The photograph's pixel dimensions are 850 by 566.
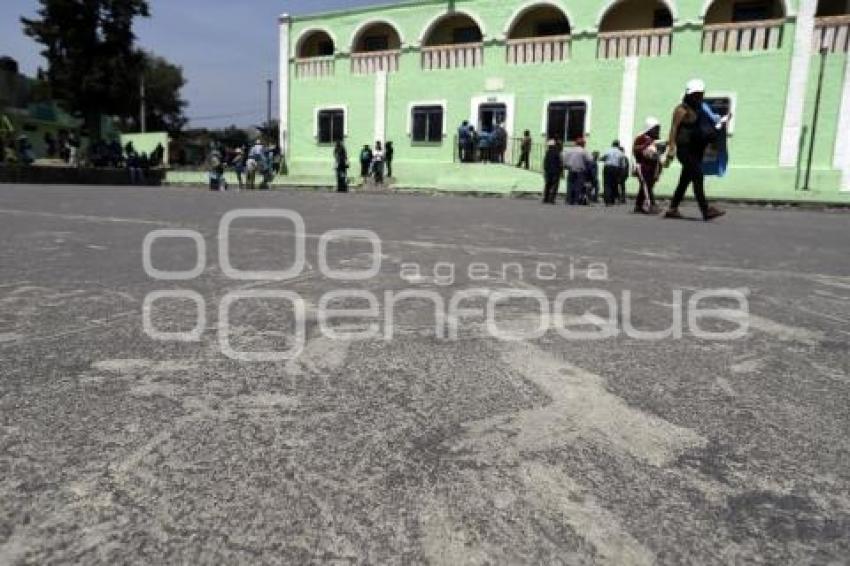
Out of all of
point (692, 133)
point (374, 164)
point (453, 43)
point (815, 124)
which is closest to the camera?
point (692, 133)

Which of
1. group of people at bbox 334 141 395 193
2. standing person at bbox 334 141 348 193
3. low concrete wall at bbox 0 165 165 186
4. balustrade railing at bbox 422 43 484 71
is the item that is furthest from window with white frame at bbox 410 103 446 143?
low concrete wall at bbox 0 165 165 186

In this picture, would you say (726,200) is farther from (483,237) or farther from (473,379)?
(473,379)

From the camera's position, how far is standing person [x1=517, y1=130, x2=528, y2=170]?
21.2m

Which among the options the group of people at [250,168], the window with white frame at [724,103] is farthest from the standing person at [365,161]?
the window with white frame at [724,103]

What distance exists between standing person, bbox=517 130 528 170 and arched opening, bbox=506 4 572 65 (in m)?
2.91

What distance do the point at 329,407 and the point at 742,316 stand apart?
7.29 feet

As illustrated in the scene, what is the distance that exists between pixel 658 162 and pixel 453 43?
15671mm

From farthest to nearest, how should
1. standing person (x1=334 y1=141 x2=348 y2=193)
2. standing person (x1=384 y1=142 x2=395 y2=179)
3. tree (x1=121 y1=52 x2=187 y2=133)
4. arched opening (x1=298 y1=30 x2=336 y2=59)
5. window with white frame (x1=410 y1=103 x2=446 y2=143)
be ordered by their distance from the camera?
1. tree (x1=121 y1=52 x2=187 y2=133)
2. arched opening (x1=298 y1=30 x2=336 y2=59)
3. window with white frame (x1=410 y1=103 x2=446 y2=143)
4. standing person (x1=384 y1=142 x2=395 y2=179)
5. standing person (x1=334 y1=141 x2=348 y2=193)

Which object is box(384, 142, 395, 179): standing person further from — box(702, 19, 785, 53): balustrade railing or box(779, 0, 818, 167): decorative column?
box(779, 0, 818, 167): decorative column

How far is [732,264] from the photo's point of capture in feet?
15.7

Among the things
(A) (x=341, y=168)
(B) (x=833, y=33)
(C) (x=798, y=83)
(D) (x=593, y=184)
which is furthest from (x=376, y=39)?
(B) (x=833, y=33)

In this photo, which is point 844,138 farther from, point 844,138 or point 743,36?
point 743,36

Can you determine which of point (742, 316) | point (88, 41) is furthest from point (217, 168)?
point (88, 41)

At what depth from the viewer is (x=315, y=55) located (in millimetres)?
28078
